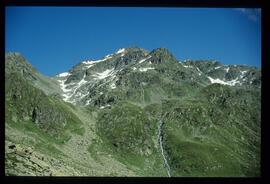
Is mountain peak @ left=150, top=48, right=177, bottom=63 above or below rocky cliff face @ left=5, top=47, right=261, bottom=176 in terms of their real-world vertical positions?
above

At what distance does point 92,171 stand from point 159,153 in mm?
17956

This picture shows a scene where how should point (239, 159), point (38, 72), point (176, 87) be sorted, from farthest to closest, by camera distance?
point (38, 72)
point (176, 87)
point (239, 159)

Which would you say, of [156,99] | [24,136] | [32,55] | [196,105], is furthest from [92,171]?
[32,55]

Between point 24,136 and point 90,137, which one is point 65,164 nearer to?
point 24,136

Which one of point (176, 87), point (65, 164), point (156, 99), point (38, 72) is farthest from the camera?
point (38, 72)

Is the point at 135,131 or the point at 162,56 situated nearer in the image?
the point at 135,131

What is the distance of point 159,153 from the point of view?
9756 cm

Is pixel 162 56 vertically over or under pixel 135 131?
over

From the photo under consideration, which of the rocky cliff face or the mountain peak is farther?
the mountain peak

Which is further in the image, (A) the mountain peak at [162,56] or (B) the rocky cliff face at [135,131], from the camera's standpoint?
(A) the mountain peak at [162,56]

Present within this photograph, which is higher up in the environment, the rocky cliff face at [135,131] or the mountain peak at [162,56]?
the mountain peak at [162,56]
